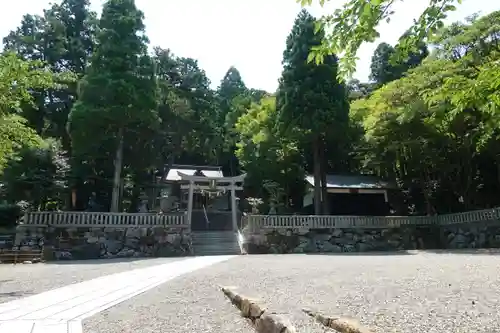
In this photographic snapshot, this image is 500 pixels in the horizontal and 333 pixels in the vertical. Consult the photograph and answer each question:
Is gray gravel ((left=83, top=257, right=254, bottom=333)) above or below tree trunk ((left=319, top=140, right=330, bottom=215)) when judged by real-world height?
below

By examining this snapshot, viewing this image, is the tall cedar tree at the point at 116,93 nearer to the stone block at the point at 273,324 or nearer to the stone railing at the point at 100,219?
the stone railing at the point at 100,219

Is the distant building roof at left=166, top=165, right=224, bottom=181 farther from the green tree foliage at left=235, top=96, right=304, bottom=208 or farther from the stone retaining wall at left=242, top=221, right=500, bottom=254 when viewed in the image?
the stone retaining wall at left=242, top=221, right=500, bottom=254

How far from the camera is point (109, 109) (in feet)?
52.7

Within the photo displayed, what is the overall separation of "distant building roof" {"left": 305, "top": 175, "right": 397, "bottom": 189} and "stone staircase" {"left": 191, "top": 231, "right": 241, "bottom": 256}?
19.0 feet

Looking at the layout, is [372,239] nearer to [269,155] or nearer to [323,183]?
[323,183]

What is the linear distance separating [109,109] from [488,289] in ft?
49.2

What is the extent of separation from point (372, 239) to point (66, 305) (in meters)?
14.8

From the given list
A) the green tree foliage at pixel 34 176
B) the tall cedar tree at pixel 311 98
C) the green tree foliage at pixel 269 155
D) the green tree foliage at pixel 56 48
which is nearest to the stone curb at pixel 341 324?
the tall cedar tree at pixel 311 98

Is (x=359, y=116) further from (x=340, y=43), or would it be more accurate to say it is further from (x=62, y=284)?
(x=340, y=43)

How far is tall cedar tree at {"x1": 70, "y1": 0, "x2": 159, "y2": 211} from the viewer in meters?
16.4

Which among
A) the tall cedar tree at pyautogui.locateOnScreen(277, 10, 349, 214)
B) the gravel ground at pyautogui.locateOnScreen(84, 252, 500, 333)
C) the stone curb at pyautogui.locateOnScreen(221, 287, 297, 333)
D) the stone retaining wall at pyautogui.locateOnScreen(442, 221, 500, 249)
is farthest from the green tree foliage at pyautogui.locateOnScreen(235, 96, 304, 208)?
the stone curb at pyautogui.locateOnScreen(221, 287, 297, 333)

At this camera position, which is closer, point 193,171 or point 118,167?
point 118,167

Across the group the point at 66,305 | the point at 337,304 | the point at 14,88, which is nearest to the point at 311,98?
the point at 14,88

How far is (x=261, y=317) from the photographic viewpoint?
334 cm
